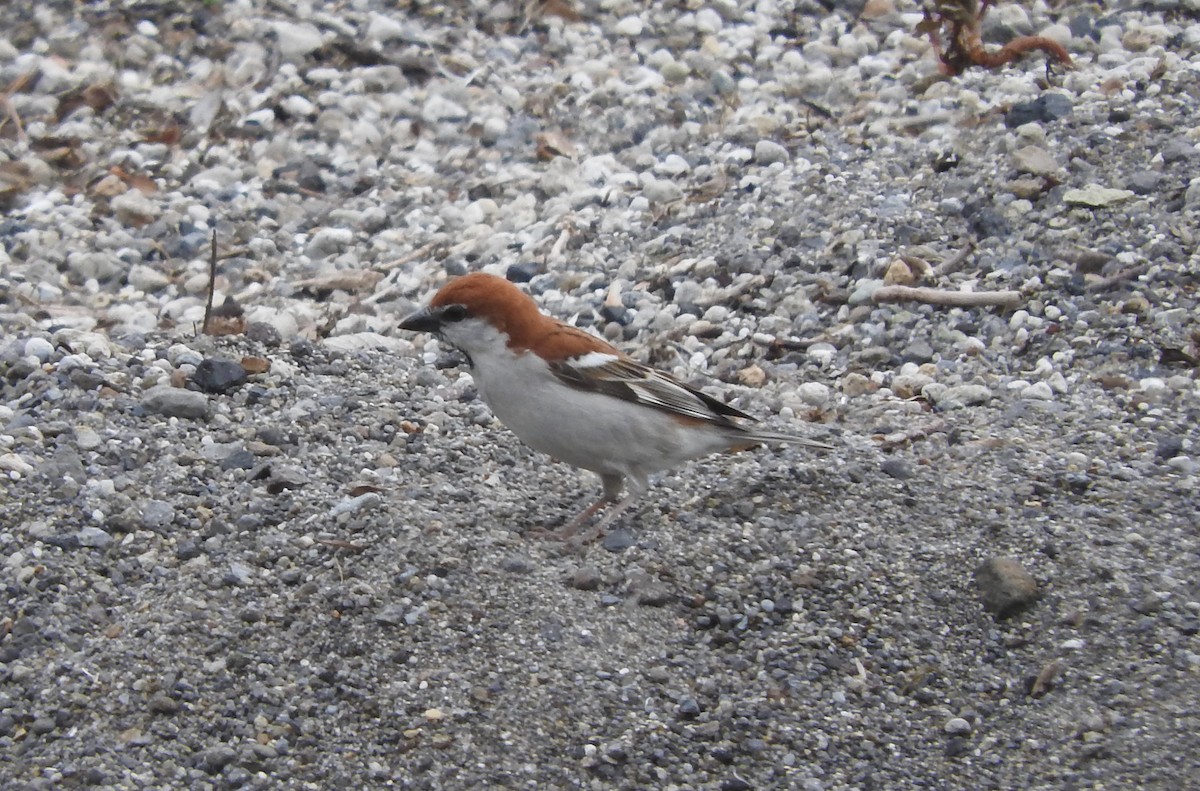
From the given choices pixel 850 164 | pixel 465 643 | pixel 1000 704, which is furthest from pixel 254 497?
pixel 850 164

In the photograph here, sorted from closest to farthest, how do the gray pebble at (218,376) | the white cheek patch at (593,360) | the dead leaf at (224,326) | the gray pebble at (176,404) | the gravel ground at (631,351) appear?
the gravel ground at (631,351) → the white cheek patch at (593,360) → the gray pebble at (176,404) → the gray pebble at (218,376) → the dead leaf at (224,326)

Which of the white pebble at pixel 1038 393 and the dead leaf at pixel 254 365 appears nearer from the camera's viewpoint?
the white pebble at pixel 1038 393

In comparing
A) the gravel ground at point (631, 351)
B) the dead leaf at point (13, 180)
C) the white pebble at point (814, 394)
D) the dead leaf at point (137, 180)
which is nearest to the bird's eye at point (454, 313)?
the gravel ground at point (631, 351)

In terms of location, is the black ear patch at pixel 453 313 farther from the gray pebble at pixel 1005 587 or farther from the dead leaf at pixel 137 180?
the dead leaf at pixel 137 180

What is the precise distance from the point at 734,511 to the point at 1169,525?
1.22 metres

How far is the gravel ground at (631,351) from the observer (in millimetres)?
3447

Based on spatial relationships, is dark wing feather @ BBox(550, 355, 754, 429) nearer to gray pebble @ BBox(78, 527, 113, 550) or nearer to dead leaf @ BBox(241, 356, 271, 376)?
dead leaf @ BBox(241, 356, 271, 376)

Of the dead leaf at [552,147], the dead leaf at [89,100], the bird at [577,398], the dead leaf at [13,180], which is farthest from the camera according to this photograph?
the dead leaf at [89,100]

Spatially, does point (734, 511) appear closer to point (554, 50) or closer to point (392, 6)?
point (554, 50)

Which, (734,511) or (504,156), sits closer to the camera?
(734,511)

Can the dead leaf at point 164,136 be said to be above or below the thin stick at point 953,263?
below

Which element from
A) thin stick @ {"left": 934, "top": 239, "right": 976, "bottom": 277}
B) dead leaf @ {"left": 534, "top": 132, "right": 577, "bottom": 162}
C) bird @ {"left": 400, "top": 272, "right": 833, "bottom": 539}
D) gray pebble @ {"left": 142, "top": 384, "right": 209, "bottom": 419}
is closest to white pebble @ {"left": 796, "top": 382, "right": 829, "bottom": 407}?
bird @ {"left": 400, "top": 272, "right": 833, "bottom": 539}

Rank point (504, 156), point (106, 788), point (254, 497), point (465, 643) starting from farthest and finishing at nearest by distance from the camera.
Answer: point (504, 156), point (254, 497), point (465, 643), point (106, 788)

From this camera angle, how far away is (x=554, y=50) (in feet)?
24.6
